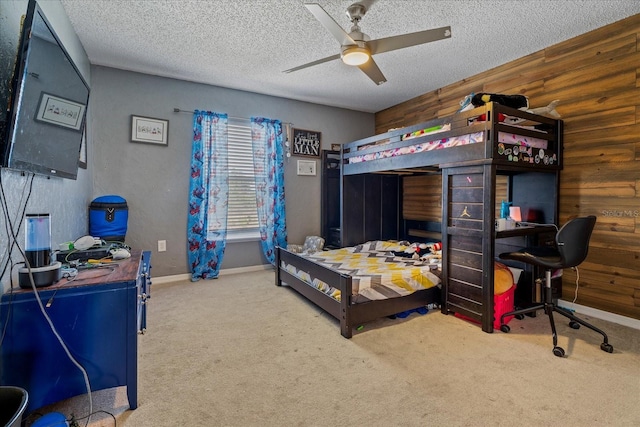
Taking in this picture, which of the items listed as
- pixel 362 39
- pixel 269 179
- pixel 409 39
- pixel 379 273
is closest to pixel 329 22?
pixel 362 39

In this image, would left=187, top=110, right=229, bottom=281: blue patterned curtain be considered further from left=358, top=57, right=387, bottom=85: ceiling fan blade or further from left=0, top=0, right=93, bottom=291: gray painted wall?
left=358, top=57, right=387, bottom=85: ceiling fan blade

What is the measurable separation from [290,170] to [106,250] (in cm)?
279

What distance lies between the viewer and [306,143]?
452 cm

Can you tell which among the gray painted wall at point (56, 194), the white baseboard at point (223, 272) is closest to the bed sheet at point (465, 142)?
the white baseboard at point (223, 272)

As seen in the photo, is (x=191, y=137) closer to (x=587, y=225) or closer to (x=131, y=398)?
(x=131, y=398)

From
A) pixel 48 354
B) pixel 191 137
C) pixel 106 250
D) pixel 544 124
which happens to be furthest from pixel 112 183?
pixel 544 124

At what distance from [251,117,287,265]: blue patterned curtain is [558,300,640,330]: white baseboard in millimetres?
3256

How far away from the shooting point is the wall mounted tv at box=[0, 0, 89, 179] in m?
1.23

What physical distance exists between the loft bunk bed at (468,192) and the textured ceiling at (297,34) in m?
0.79

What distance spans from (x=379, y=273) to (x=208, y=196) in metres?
2.43

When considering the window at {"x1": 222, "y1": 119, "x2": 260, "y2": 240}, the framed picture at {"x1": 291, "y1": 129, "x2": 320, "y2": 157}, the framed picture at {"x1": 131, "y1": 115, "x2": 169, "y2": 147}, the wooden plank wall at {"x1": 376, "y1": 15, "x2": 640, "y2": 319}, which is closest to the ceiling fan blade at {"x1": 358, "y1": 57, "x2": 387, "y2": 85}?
the wooden plank wall at {"x1": 376, "y1": 15, "x2": 640, "y2": 319}

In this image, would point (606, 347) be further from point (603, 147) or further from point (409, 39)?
point (409, 39)

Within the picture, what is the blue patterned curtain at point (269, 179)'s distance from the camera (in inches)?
162

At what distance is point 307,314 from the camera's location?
104 inches
